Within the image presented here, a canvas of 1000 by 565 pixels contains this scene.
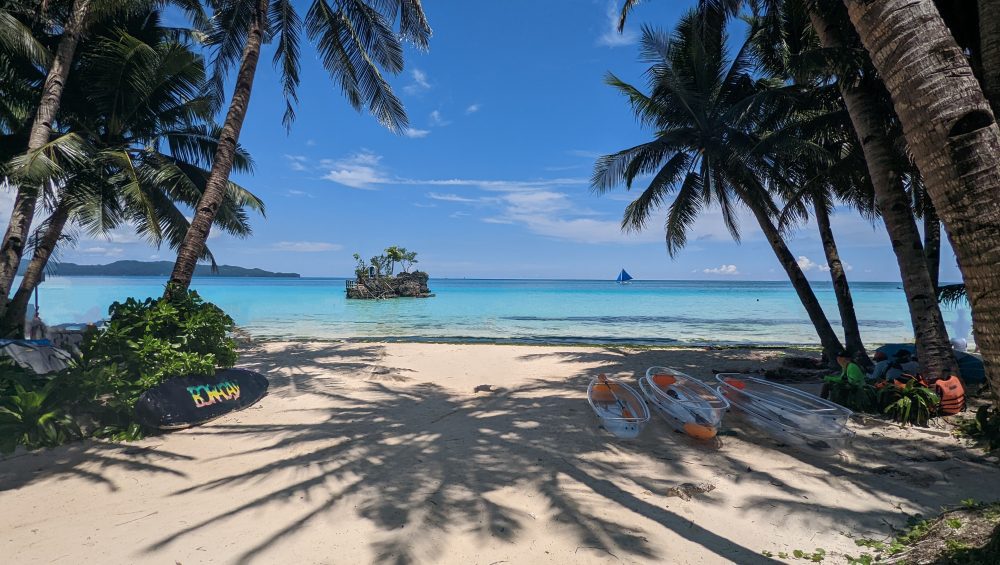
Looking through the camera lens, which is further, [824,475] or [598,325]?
[598,325]

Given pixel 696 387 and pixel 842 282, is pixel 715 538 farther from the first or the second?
pixel 842 282

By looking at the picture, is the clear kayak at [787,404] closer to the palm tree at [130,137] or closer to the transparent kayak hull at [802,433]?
the transparent kayak hull at [802,433]

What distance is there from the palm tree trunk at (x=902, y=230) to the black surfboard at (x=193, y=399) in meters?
9.82

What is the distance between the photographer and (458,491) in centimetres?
412

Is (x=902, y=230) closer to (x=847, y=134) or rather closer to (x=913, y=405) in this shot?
(x=913, y=405)

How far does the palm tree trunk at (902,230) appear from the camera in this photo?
6.29 metres

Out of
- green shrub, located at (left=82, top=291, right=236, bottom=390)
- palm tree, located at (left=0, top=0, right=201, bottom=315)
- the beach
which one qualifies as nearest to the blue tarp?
the beach

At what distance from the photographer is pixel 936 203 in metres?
1.98

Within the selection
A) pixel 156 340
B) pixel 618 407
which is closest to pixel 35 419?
pixel 156 340

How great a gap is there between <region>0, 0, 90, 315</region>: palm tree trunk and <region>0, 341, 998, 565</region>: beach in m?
4.43

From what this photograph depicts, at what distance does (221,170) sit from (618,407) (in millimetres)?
7442

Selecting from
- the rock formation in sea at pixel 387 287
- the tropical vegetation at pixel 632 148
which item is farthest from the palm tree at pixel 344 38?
the rock formation in sea at pixel 387 287

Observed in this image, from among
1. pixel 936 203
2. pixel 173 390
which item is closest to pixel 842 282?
pixel 936 203

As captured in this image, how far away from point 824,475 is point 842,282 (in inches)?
275
